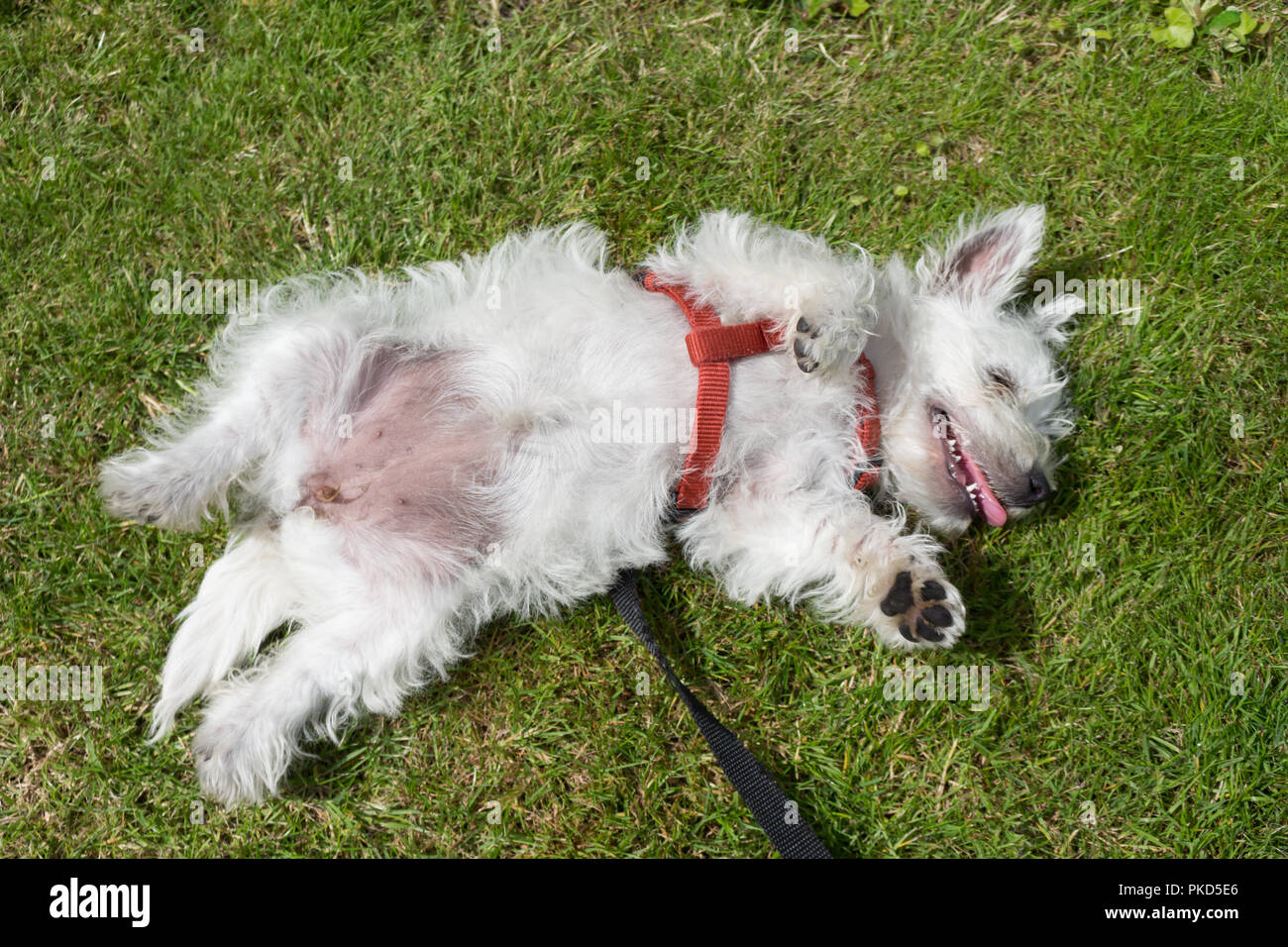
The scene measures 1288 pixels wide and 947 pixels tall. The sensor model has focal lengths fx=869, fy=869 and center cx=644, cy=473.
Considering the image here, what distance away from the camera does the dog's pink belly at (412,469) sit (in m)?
3.33

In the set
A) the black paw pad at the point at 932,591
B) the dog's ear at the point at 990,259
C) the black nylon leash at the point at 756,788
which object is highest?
the dog's ear at the point at 990,259

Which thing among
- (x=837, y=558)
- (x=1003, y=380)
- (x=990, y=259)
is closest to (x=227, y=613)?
(x=837, y=558)

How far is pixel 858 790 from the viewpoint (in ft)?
12.4

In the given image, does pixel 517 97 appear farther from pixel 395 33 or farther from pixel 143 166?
pixel 143 166

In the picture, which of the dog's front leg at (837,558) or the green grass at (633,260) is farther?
the green grass at (633,260)

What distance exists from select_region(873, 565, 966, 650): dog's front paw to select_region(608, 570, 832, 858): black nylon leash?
2.55ft

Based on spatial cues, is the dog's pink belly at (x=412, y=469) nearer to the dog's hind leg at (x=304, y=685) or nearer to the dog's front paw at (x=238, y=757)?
the dog's hind leg at (x=304, y=685)

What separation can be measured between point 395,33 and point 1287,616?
4897 millimetres

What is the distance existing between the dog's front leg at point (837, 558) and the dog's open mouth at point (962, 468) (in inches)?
10.6

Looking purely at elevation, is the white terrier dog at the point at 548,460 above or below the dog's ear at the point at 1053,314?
below

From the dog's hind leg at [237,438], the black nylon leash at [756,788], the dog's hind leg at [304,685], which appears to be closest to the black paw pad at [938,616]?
the black nylon leash at [756,788]

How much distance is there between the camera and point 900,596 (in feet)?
10.8

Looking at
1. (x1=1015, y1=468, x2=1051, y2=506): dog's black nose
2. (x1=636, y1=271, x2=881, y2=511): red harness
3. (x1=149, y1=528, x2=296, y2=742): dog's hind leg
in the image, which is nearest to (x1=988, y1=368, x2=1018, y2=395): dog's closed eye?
(x1=1015, y1=468, x2=1051, y2=506): dog's black nose
